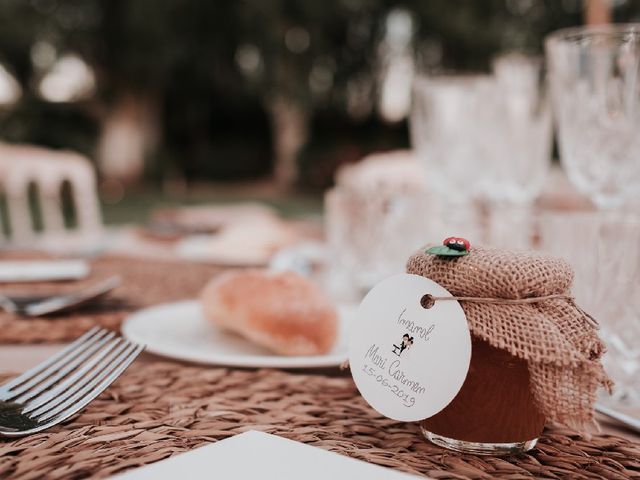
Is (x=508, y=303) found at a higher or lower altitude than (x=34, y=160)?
lower

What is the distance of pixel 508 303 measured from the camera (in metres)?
0.51

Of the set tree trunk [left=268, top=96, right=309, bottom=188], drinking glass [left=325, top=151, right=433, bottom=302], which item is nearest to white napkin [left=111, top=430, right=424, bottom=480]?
drinking glass [left=325, top=151, right=433, bottom=302]

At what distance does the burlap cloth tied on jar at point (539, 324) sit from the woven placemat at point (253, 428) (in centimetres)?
5

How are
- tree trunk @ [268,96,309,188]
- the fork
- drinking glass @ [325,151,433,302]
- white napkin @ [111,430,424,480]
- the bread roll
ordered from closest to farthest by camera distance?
white napkin @ [111,430,424,480] → the fork → the bread roll → drinking glass @ [325,151,433,302] → tree trunk @ [268,96,309,188]

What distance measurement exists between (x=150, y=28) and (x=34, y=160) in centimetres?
875

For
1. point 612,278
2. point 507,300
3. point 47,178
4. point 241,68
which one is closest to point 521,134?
point 612,278

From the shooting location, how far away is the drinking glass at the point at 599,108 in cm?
82

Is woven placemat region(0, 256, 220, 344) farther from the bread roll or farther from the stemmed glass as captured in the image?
the stemmed glass

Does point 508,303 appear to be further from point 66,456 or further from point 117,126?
point 117,126

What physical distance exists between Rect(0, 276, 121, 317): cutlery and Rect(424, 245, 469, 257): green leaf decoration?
629 millimetres

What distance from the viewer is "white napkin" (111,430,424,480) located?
1.45 feet

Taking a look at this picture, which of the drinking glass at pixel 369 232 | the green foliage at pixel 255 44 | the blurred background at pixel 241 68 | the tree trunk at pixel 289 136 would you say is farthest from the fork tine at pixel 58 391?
the tree trunk at pixel 289 136

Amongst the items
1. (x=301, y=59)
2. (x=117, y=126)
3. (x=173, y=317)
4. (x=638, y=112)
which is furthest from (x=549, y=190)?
(x=117, y=126)

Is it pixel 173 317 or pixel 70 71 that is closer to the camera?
pixel 173 317
